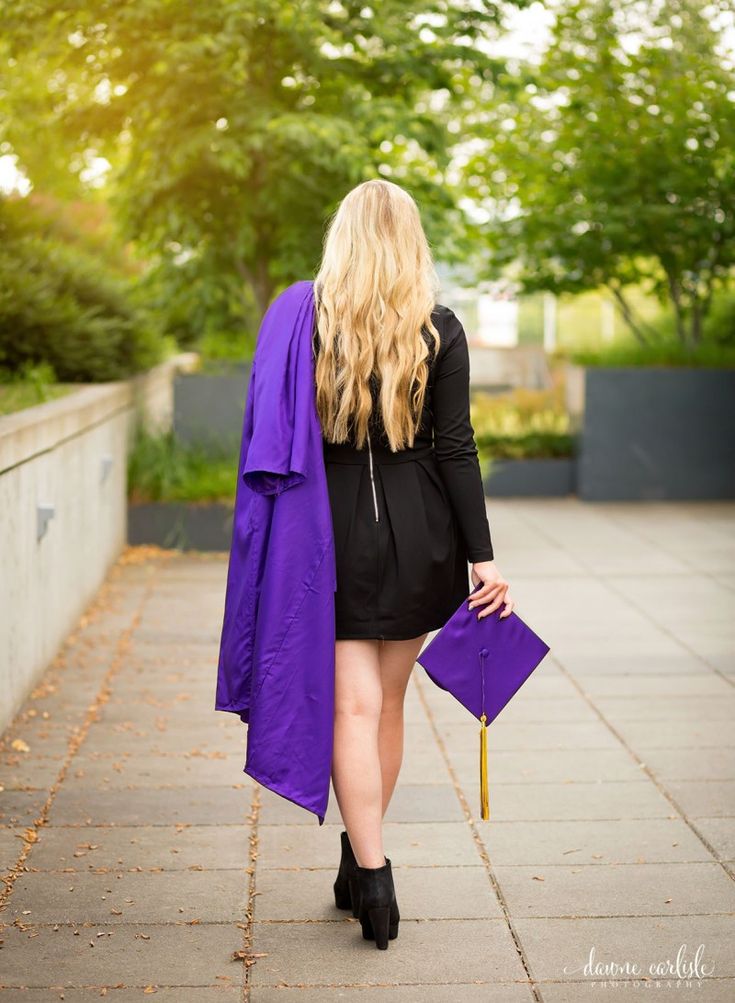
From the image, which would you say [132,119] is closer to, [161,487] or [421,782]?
[161,487]

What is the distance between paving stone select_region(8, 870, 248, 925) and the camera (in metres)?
3.83

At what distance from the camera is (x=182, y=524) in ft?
34.4

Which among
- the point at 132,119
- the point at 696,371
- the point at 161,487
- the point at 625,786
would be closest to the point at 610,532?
the point at 696,371

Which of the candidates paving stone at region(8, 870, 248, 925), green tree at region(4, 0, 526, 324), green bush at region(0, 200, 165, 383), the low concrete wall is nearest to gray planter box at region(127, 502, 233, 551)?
the low concrete wall

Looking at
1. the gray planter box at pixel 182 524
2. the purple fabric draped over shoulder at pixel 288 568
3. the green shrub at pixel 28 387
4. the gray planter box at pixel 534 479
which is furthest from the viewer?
the gray planter box at pixel 534 479

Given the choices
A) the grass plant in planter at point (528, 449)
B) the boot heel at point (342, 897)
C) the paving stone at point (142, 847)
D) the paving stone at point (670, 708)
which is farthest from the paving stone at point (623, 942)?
the grass plant in planter at point (528, 449)

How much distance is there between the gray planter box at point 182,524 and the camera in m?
10.5

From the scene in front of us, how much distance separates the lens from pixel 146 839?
4480 mm

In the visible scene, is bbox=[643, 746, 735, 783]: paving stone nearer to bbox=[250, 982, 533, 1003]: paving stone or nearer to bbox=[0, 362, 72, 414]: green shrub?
bbox=[250, 982, 533, 1003]: paving stone

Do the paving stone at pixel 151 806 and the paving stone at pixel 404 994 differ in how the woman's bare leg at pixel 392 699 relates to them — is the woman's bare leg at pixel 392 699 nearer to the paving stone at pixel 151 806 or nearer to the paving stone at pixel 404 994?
the paving stone at pixel 404 994

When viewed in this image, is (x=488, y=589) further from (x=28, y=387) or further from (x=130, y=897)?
(x=28, y=387)

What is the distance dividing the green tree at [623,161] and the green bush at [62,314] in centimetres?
494

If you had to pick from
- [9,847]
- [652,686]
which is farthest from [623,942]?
Result: [652,686]

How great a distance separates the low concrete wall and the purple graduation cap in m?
2.54
